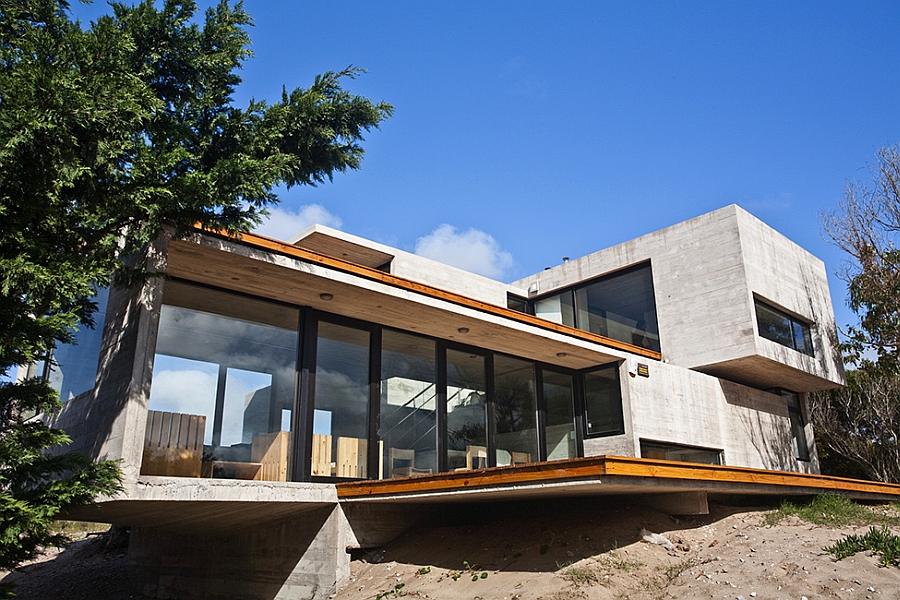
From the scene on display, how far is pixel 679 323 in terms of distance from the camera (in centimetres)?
1550

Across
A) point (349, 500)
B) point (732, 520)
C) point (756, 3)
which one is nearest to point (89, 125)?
point (349, 500)

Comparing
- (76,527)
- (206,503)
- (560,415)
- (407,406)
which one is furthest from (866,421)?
(76,527)

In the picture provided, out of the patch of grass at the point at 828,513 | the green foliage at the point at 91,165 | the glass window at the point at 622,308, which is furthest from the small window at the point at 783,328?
the green foliage at the point at 91,165

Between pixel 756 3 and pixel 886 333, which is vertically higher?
pixel 756 3

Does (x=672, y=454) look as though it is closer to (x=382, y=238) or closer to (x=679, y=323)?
(x=679, y=323)

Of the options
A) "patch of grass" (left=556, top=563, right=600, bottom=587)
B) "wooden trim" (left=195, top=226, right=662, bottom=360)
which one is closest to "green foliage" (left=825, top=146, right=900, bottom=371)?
"wooden trim" (left=195, top=226, right=662, bottom=360)

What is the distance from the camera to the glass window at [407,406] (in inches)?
447

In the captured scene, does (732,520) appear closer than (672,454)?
Yes

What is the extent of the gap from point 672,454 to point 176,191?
446 inches

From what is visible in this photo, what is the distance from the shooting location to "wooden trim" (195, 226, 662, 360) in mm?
9094

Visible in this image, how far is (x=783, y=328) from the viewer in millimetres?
15867

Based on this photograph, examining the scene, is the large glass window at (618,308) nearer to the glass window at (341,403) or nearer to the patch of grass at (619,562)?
the glass window at (341,403)

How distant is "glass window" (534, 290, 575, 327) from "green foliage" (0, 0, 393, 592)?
1000 cm

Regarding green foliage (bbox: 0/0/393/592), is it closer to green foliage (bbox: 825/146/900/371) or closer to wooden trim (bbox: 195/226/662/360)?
wooden trim (bbox: 195/226/662/360)
